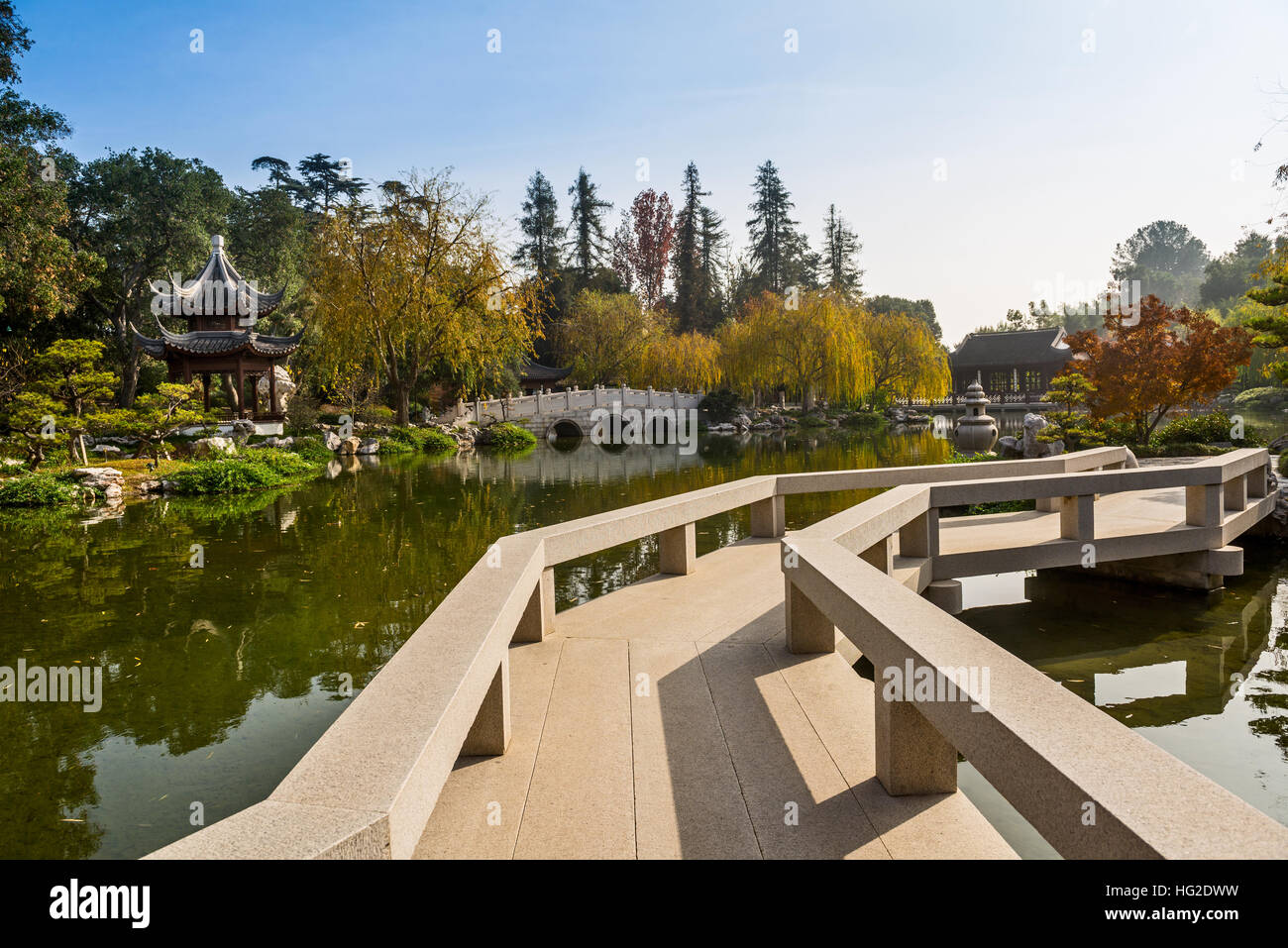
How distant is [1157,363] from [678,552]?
401 inches

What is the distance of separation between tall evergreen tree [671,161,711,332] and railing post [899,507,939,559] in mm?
42852

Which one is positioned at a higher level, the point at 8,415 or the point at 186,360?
the point at 186,360

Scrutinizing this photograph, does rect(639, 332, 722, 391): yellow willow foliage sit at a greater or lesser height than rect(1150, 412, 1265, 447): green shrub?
greater

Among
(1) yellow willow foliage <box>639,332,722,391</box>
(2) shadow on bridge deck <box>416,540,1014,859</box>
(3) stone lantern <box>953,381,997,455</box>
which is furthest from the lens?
(1) yellow willow foliage <box>639,332,722,391</box>

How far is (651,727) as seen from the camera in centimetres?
313

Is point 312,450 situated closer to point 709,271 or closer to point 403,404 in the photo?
point 403,404

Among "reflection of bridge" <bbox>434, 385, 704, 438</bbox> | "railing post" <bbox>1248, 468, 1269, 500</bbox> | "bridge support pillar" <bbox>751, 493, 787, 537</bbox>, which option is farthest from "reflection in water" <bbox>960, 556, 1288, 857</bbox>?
"reflection of bridge" <bbox>434, 385, 704, 438</bbox>

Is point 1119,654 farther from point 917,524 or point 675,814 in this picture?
point 675,814

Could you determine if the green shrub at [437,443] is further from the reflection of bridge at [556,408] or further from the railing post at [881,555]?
the railing post at [881,555]

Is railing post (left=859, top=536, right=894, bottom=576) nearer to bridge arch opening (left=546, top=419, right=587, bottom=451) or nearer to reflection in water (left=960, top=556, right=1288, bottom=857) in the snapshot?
reflection in water (left=960, top=556, right=1288, bottom=857)

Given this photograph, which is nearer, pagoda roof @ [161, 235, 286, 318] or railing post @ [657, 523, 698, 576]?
railing post @ [657, 523, 698, 576]

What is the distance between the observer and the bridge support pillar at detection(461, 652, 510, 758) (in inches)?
114
